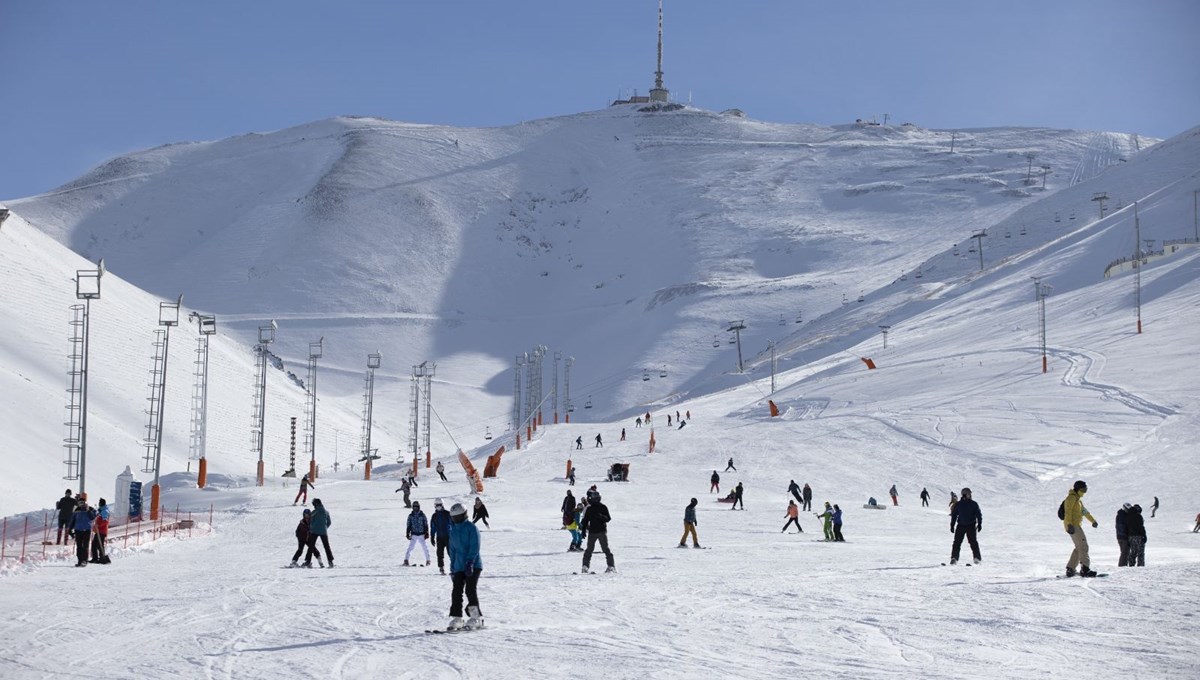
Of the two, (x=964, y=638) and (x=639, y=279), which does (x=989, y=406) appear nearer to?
(x=964, y=638)

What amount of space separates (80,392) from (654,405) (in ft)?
189

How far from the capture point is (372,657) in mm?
11125

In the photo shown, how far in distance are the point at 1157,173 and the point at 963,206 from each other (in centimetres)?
3934

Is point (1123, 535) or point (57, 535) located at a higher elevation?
point (1123, 535)

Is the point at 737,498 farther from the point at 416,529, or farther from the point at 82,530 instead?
the point at 82,530

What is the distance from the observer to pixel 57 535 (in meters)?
23.5

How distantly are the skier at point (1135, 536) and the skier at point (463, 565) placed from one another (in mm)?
10910

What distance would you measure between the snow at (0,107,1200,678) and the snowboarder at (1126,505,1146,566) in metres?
1.22

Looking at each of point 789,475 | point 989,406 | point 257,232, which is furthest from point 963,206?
point 789,475

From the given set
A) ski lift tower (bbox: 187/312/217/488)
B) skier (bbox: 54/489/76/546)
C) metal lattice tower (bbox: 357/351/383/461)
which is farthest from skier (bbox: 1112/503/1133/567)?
metal lattice tower (bbox: 357/351/383/461)

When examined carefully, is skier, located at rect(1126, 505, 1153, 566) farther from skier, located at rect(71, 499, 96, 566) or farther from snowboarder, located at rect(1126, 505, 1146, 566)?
skier, located at rect(71, 499, 96, 566)

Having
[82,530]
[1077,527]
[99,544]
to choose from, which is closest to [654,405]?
[99,544]

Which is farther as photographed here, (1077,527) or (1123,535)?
(1123,535)

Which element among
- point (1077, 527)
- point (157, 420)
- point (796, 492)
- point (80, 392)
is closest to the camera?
point (1077, 527)
